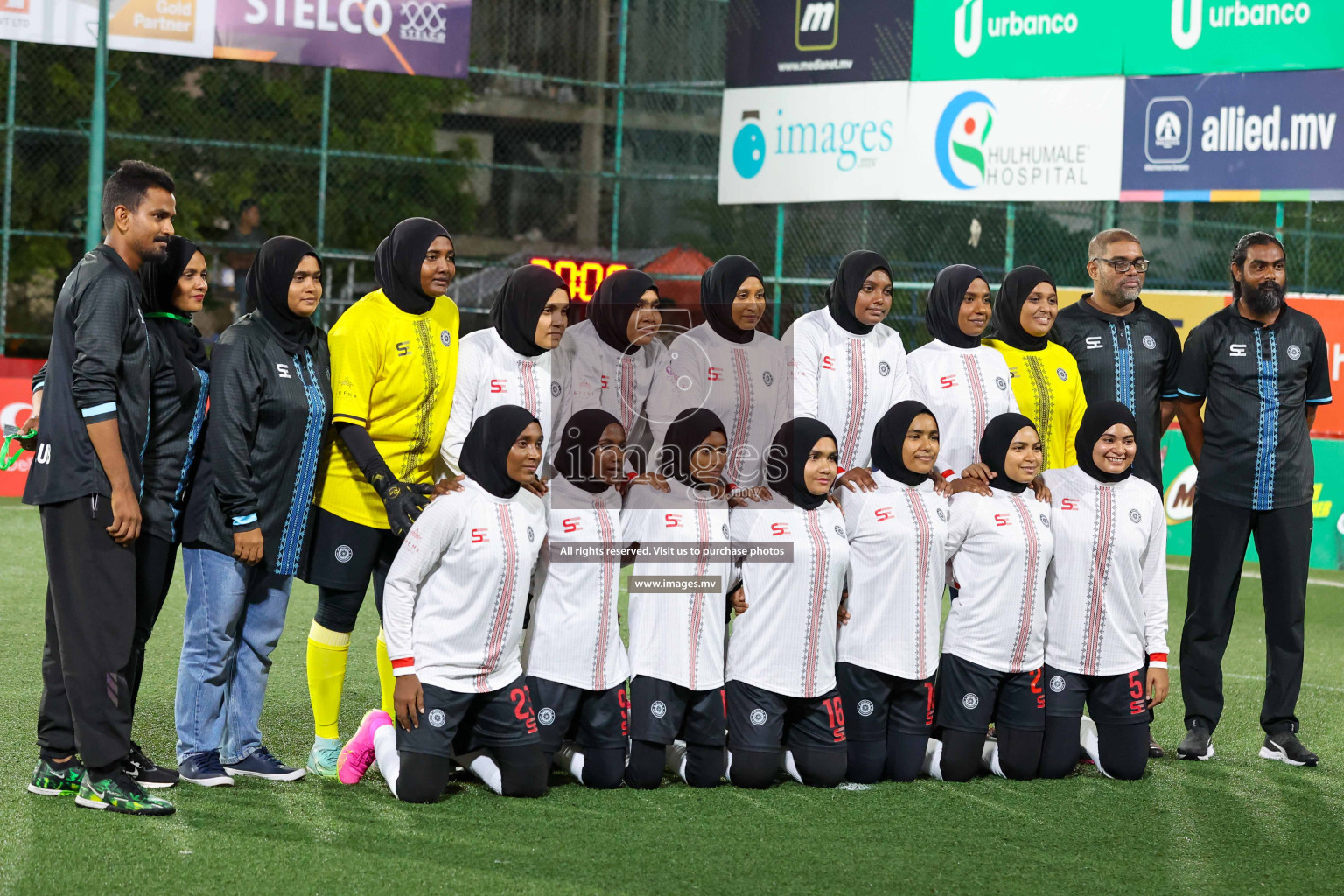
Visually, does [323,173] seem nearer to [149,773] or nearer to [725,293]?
[725,293]

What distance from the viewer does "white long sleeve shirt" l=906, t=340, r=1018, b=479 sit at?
5.47 meters

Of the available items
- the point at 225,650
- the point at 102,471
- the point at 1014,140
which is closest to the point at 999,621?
the point at 225,650

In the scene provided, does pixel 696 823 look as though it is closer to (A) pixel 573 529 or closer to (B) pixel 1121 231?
(A) pixel 573 529

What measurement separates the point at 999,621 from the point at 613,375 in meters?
1.61

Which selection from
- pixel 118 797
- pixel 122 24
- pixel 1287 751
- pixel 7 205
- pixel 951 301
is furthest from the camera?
pixel 7 205

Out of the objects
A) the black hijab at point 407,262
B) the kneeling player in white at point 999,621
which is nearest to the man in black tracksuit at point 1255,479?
the kneeling player in white at point 999,621

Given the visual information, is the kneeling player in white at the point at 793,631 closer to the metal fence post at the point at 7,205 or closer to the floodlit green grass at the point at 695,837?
the floodlit green grass at the point at 695,837

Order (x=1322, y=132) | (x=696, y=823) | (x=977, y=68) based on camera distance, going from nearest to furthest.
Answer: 1. (x=696, y=823)
2. (x=1322, y=132)
3. (x=977, y=68)

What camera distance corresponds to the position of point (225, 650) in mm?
4711

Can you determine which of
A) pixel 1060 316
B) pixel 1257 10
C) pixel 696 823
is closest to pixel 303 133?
pixel 1257 10

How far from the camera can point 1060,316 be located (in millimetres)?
5941

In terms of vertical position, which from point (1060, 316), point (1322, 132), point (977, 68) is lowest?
point (1060, 316)

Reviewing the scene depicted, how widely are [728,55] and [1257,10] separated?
570 cm

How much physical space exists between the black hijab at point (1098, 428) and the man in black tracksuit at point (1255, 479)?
0.68m
